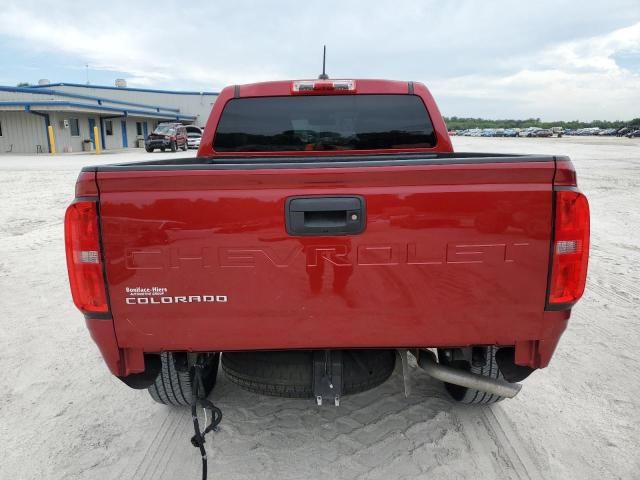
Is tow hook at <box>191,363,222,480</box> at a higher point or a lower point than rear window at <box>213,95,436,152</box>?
lower

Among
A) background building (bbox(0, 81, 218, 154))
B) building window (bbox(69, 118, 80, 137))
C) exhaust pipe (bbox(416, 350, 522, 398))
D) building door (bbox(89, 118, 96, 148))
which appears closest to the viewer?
exhaust pipe (bbox(416, 350, 522, 398))

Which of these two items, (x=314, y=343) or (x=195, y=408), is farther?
(x=195, y=408)

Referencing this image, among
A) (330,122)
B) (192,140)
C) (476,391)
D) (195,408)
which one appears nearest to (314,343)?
(195,408)

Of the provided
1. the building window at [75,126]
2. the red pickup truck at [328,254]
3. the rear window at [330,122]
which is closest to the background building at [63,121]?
the building window at [75,126]

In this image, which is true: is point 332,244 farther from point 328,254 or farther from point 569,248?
point 569,248

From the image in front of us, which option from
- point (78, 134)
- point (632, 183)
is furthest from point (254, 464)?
point (78, 134)

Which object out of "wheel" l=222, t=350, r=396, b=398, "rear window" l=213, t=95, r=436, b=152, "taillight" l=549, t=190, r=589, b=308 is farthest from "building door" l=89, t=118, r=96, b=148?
"taillight" l=549, t=190, r=589, b=308

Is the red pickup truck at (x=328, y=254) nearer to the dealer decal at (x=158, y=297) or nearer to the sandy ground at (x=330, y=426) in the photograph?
the dealer decal at (x=158, y=297)

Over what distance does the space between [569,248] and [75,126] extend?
38984 millimetres

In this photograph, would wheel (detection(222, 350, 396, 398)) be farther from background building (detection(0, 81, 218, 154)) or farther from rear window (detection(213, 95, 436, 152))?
background building (detection(0, 81, 218, 154))

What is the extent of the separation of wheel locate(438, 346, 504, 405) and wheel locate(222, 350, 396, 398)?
457 mm

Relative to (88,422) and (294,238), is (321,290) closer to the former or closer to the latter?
(294,238)

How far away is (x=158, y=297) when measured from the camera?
2.11 m

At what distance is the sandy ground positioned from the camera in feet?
9.00
